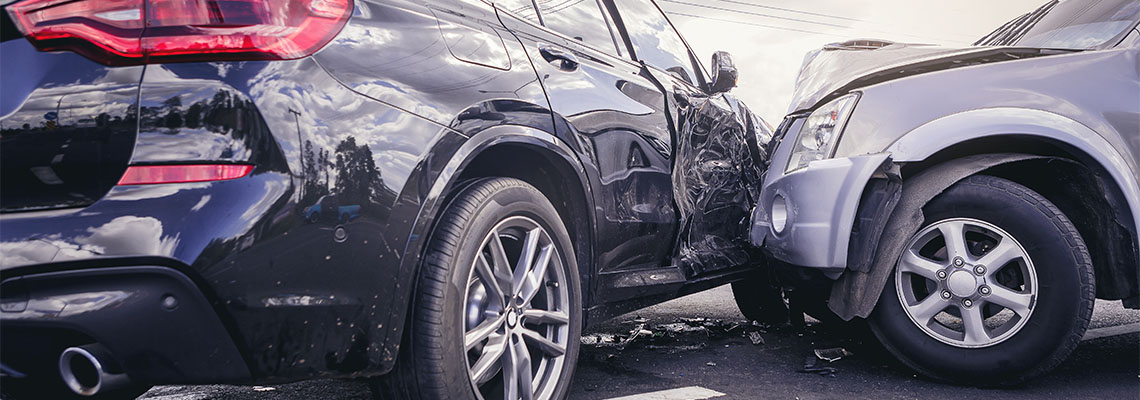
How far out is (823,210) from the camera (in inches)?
128

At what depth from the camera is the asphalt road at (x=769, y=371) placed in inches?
123

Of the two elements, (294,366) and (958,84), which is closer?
(294,366)

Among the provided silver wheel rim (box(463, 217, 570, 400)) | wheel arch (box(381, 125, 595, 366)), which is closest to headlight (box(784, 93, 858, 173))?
wheel arch (box(381, 125, 595, 366))

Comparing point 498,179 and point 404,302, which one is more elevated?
point 498,179

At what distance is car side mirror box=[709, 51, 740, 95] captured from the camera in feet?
13.1

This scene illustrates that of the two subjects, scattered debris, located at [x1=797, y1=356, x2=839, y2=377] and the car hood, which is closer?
the car hood

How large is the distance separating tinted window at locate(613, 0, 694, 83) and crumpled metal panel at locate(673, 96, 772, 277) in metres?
0.23

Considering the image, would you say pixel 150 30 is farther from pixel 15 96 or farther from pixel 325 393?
pixel 325 393

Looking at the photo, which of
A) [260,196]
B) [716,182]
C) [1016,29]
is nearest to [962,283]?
[716,182]

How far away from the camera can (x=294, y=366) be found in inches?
70.6

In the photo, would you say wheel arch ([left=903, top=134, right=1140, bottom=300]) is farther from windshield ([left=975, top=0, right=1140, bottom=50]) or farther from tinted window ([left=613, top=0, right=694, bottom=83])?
tinted window ([left=613, top=0, right=694, bottom=83])

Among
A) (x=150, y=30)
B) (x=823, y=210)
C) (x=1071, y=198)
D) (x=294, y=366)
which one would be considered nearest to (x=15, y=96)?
(x=150, y=30)

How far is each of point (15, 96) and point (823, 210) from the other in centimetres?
261

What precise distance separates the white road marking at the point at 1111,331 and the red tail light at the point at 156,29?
408cm
